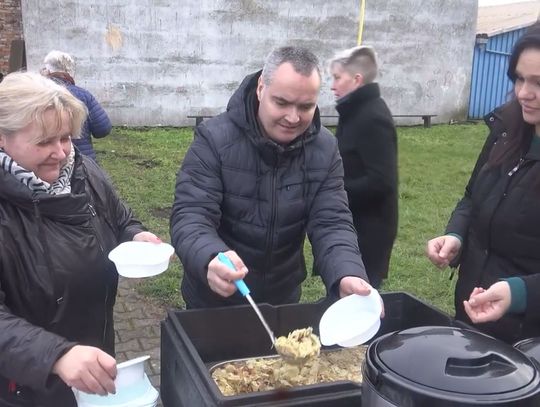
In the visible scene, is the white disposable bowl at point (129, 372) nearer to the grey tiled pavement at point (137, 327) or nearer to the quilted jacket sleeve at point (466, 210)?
the quilted jacket sleeve at point (466, 210)

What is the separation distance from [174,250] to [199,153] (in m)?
0.36

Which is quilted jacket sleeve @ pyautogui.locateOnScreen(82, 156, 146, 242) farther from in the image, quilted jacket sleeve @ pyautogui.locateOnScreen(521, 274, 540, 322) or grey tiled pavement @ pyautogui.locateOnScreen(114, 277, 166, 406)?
grey tiled pavement @ pyautogui.locateOnScreen(114, 277, 166, 406)

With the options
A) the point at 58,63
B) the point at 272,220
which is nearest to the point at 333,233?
the point at 272,220

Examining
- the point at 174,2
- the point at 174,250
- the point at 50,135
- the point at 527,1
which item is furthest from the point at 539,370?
the point at 527,1

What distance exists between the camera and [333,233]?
77.7 inches

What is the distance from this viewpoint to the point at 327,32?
12.4 meters

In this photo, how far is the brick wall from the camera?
1109 centimetres

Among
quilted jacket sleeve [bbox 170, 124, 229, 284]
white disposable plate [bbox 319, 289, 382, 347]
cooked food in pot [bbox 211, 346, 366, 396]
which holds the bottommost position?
cooked food in pot [bbox 211, 346, 366, 396]

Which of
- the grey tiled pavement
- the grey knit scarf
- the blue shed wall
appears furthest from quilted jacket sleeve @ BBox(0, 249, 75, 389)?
the blue shed wall

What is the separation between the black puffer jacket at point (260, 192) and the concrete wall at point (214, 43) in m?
9.89

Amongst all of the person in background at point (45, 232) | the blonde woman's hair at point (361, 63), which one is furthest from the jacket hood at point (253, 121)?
the blonde woman's hair at point (361, 63)

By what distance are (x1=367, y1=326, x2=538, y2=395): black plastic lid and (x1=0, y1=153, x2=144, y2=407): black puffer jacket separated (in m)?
0.76

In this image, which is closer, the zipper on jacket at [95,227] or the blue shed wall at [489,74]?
the zipper on jacket at [95,227]

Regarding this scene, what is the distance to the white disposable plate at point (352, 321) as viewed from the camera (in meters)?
1.46
